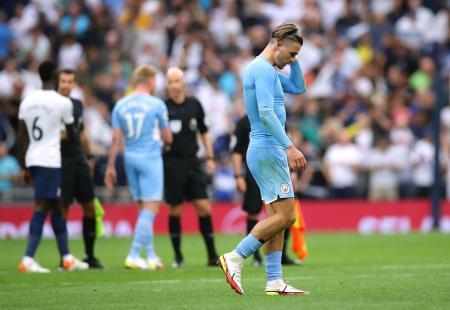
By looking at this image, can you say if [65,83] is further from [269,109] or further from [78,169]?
[269,109]

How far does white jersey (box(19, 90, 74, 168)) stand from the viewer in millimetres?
13422

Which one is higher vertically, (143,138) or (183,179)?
(143,138)

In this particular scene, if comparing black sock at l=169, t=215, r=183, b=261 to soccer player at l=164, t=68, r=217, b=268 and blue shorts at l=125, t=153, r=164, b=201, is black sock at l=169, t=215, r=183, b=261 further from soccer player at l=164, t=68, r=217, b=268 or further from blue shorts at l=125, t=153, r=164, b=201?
blue shorts at l=125, t=153, r=164, b=201

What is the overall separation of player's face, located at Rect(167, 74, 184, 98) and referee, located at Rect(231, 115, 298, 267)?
36.8 inches

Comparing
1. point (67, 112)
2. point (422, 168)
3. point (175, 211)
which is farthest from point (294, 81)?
point (422, 168)

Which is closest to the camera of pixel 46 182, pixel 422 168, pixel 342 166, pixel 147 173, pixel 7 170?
pixel 46 182

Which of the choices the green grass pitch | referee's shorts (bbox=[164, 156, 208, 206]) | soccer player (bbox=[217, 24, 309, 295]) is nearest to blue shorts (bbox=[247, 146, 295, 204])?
soccer player (bbox=[217, 24, 309, 295])

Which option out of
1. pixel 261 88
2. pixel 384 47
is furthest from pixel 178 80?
pixel 384 47

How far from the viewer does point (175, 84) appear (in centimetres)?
1470

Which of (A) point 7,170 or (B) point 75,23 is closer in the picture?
(A) point 7,170

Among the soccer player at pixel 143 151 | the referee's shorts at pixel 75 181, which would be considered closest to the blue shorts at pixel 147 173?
the soccer player at pixel 143 151

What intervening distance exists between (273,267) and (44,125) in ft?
14.2

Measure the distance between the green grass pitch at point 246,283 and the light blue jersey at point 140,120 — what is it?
163 centimetres

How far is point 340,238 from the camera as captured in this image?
20.8m
